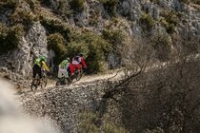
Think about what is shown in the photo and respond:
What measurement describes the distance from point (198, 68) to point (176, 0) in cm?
1708

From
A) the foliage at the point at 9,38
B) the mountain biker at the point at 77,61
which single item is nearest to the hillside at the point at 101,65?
the foliage at the point at 9,38

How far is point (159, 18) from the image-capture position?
187ft

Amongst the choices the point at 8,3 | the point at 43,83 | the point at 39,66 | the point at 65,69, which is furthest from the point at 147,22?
the point at 39,66

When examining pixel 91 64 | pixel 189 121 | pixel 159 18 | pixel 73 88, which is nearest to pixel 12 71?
pixel 73 88

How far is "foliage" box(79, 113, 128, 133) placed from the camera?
1373 inches

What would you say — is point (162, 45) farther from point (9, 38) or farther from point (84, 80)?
point (9, 38)

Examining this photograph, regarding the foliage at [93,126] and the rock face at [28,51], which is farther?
the rock face at [28,51]

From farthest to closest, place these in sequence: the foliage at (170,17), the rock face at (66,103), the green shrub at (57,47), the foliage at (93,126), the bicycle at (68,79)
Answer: the foliage at (170,17), the green shrub at (57,47), the bicycle at (68,79), the foliage at (93,126), the rock face at (66,103)

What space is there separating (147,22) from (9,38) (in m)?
20.7

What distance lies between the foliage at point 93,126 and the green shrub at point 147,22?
62.3 feet

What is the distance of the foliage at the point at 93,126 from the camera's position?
34.9 meters

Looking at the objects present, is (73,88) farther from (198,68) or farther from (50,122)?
(198,68)

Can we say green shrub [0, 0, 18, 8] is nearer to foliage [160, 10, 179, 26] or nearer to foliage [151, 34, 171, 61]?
foliage [151, 34, 171, 61]

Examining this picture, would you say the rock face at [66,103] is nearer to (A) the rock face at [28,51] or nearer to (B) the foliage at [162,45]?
(A) the rock face at [28,51]
